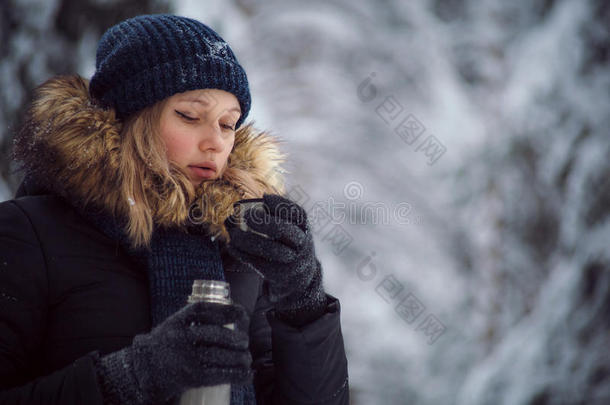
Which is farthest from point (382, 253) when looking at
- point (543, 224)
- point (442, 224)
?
point (543, 224)

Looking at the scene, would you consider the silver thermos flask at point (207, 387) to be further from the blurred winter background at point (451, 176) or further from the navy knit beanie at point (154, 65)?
the blurred winter background at point (451, 176)

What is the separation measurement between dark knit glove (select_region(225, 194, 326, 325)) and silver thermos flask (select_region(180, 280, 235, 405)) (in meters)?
0.11

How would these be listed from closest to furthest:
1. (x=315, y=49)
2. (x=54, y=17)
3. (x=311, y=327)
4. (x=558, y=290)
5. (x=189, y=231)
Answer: (x=311, y=327), (x=189, y=231), (x=54, y=17), (x=558, y=290), (x=315, y=49)

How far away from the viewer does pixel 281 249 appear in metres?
0.76

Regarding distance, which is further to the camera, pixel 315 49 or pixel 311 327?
pixel 315 49

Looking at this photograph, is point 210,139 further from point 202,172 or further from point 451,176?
point 451,176

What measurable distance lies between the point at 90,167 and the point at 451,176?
1823 millimetres

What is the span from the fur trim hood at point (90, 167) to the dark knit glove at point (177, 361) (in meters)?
0.27

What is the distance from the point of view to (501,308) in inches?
86.7

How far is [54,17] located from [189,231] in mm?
1406

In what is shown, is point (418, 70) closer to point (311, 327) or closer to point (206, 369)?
point (311, 327)

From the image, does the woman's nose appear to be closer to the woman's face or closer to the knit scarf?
the woman's face

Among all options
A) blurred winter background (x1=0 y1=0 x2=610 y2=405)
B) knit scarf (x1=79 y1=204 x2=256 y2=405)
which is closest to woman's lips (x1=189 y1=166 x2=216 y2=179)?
knit scarf (x1=79 y1=204 x2=256 y2=405)

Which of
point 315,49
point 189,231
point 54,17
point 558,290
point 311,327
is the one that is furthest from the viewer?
point 315,49
